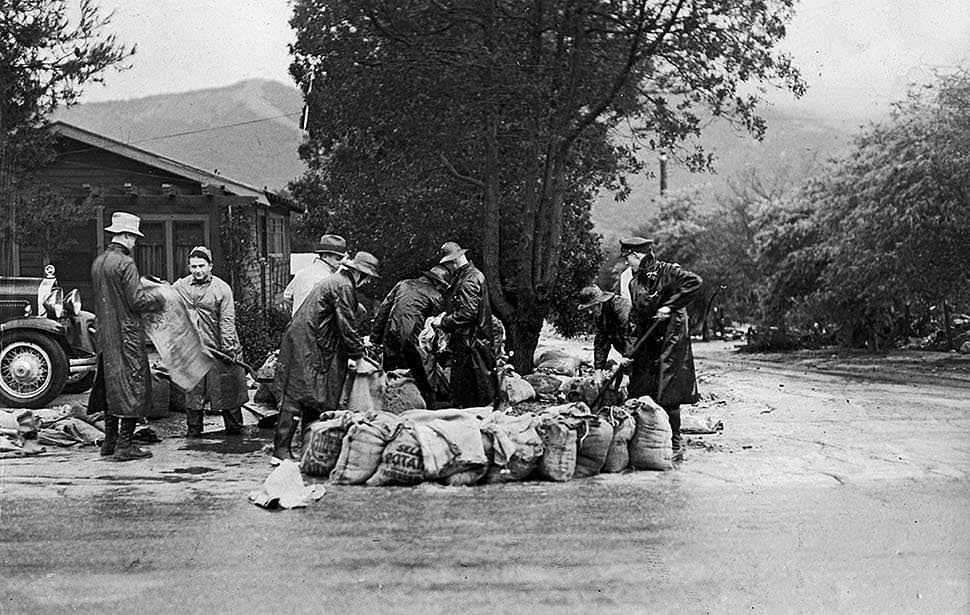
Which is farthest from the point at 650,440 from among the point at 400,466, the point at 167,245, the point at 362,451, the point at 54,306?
the point at 167,245

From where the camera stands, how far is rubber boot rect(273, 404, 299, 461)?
784 centimetres

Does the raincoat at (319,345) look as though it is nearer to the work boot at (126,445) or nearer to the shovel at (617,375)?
the work boot at (126,445)

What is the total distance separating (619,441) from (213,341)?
4192 millimetres

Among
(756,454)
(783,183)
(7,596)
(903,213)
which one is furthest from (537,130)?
(783,183)

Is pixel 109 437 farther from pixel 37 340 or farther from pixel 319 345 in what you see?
pixel 37 340

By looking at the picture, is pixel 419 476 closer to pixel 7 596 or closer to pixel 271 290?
pixel 7 596

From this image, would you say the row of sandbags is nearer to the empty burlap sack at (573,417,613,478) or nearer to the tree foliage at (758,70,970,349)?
the empty burlap sack at (573,417,613,478)

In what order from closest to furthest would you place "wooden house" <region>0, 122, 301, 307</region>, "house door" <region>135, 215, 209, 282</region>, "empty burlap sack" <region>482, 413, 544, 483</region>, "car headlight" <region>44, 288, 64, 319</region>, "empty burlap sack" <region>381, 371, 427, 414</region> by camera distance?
"empty burlap sack" <region>482, 413, 544, 483</region>, "empty burlap sack" <region>381, 371, 427, 414</region>, "car headlight" <region>44, 288, 64, 319</region>, "wooden house" <region>0, 122, 301, 307</region>, "house door" <region>135, 215, 209, 282</region>

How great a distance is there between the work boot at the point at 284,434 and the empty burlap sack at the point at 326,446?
648mm

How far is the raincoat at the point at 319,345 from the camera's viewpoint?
7.93m

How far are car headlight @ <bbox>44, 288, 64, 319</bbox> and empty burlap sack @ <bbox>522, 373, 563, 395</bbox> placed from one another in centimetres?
553

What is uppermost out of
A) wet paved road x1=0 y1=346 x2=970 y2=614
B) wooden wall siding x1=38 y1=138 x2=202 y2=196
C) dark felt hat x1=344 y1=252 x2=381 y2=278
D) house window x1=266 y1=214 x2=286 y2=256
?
wooden wall siding x1=38 y1=138 x2=202 y2=196

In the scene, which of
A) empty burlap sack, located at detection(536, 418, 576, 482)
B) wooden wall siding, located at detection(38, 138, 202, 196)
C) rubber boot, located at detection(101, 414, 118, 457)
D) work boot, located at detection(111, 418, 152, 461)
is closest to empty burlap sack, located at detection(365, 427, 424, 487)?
empty burlap sack, located at detection(536, 418, 576, 482)

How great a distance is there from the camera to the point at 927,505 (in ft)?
20.9
